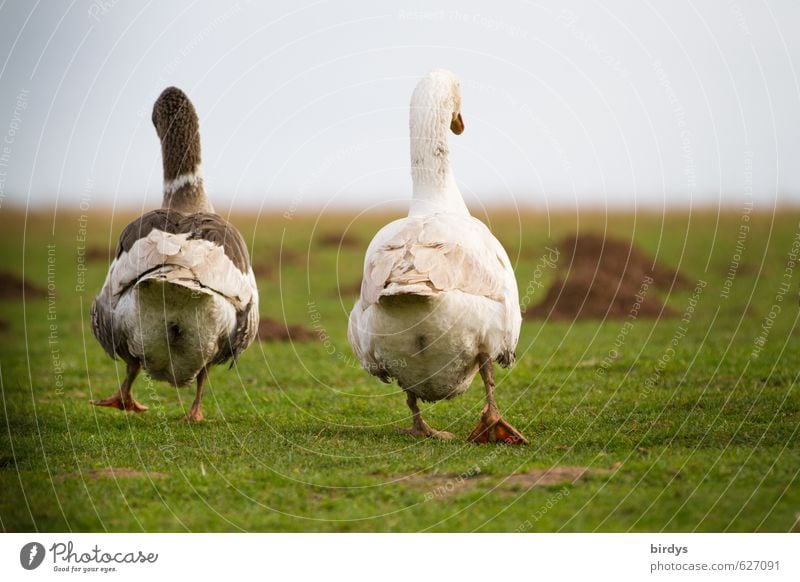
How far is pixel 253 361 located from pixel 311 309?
563 cm

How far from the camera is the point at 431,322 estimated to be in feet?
26.6

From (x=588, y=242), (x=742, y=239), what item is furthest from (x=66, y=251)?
(x=742, y=239)

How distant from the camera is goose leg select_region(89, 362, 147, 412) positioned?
1062cm

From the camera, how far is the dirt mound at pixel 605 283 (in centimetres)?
1858

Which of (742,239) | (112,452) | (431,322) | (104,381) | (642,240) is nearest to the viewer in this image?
(431,322)

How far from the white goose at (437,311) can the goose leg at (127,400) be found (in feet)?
9.56

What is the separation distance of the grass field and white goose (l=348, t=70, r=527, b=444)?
2.00 ft

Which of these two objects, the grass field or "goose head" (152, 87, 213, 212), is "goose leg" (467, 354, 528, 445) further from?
"goose head" (152, 87, 213, 212)

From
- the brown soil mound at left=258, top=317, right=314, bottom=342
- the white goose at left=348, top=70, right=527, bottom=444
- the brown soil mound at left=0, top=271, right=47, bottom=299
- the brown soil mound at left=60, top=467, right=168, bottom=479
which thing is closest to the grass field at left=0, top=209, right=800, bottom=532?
the brown soil mound at left=60, top=467, right=168, bottom=479

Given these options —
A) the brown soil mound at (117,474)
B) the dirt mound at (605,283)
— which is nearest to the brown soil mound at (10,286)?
the brown soil mound at (117,474)

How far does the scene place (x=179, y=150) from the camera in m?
11.4

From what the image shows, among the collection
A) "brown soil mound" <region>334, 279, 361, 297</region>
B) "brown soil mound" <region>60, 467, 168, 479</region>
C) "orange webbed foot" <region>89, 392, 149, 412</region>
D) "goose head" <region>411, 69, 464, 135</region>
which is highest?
"goose head" <region>411, 69, 464, 135</region>

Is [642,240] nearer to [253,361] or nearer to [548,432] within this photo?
[253,361]

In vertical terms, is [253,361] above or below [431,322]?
below
